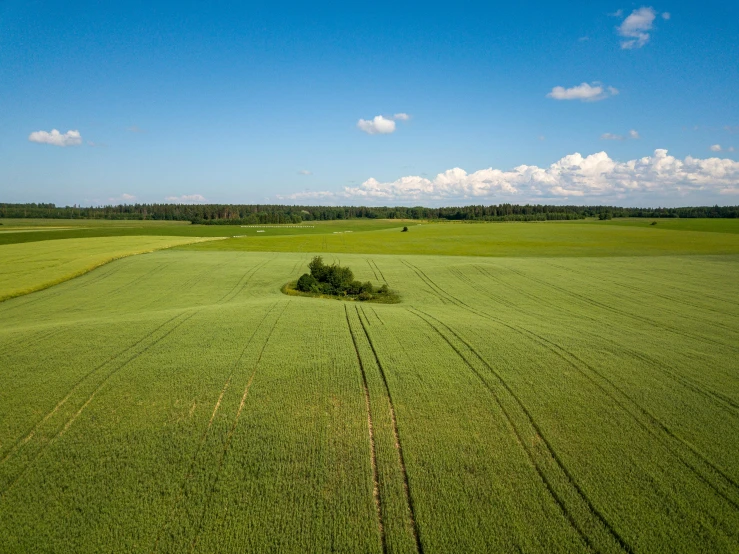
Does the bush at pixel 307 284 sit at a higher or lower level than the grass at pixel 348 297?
higher

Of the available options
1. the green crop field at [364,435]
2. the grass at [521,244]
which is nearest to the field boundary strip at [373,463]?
the green crop field at [364,435]

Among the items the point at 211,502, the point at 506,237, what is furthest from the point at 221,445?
the point at 506,237

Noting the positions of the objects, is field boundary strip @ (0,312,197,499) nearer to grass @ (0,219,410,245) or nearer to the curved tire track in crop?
the curved tire track in crop

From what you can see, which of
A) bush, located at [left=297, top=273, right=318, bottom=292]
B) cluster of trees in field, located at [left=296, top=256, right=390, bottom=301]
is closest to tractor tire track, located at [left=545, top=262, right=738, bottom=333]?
cluster of trees in field, located at [left=296, top=256, right=390, bottom=301]

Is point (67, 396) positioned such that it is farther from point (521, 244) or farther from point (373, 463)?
point (521, 244)

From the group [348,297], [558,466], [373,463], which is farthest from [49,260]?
[558,466]

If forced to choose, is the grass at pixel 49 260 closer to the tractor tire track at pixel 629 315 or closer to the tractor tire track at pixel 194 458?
the tractor tire track at pixel 194 458

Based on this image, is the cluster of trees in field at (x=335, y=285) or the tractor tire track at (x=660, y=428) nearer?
the tractor tire track at (x=660, y=428)
